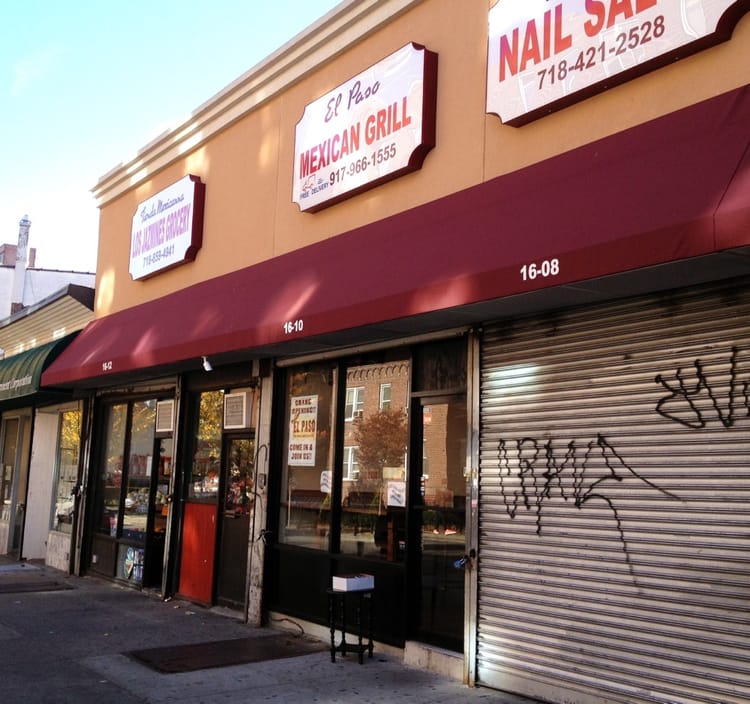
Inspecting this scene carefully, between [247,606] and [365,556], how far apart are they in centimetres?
215

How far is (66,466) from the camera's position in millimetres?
15445

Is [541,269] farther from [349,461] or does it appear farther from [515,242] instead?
[349,461]

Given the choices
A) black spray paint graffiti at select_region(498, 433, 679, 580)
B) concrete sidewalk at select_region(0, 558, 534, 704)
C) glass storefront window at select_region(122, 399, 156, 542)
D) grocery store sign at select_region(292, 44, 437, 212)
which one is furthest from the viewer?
glass storefront window at select_region(122, 399, 156, 542)

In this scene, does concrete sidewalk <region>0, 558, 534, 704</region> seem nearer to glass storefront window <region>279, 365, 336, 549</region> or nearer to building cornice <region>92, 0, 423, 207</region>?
glass storefront window <region>279, 365, 336, 549</region>

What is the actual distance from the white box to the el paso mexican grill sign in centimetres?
414

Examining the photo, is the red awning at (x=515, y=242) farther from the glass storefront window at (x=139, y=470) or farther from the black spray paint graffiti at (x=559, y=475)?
the glass storefront window at (x=139, y=470)

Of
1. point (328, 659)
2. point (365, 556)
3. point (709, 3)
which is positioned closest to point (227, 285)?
point (365, 556)

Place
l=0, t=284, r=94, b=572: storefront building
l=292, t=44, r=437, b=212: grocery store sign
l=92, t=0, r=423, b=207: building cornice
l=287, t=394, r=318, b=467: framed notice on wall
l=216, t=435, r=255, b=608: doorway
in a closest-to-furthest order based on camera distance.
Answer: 1. l=292, t=44, r=437, b=212: grocery store sign
2. l=92, t=0, r=423, b=207: building cornice
3. l=287, t=394, r=318, b=467: framed notice on wall
4. l=216, t=435, r=255, b=608: doorway
5. l=0, t=284, r=94, b=572: storefront building

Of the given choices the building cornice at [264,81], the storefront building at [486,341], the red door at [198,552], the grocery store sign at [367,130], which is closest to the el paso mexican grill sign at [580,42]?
the storefront building at [486,341]

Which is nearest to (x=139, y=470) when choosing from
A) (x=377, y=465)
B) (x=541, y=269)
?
(x=377, y=465)

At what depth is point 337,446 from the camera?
8961 millimetres

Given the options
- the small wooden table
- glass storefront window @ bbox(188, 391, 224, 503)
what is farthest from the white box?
glass storefront window @ bbox(188, 391, 224, 503)

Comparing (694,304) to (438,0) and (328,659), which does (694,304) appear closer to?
(438,0)

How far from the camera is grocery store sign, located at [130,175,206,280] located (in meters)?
11.5
